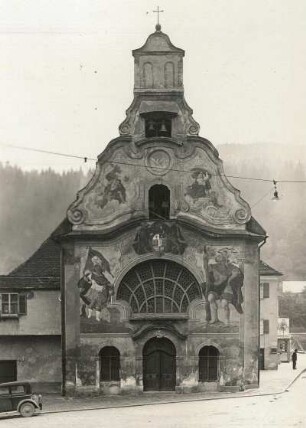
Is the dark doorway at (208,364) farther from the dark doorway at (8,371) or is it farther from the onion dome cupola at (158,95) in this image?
the onion dome cupola at (158,95)

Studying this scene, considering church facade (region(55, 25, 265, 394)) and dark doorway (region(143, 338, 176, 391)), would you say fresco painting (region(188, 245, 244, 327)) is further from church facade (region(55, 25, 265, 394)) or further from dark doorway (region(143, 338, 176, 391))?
dark doorway (region(143, 338, 176, 391))

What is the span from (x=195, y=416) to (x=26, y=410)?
6.47m

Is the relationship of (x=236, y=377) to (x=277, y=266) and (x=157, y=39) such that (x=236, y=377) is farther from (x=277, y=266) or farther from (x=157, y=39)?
(x=277, y=266)

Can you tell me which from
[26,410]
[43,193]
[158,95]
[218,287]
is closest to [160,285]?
[218,287]

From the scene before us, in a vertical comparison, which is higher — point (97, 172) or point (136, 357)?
point (97, 172)

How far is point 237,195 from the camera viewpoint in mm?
35812

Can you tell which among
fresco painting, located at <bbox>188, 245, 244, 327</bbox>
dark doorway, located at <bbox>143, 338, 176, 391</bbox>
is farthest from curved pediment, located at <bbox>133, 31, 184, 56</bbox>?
dark doorway, located at <bbox>143, 338, 176, 391</bbox>

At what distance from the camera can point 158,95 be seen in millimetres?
36875

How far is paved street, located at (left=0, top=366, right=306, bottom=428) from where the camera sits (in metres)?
25.4

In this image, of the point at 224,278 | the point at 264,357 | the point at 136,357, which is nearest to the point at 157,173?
the point at 224,278

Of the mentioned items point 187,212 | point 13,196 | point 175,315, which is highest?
point 13,196

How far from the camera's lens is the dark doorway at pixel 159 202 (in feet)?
120

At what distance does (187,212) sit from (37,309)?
8701 millimetres

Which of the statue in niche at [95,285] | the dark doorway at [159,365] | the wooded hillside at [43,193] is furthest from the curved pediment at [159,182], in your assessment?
the wooded hillside at [43,193]
